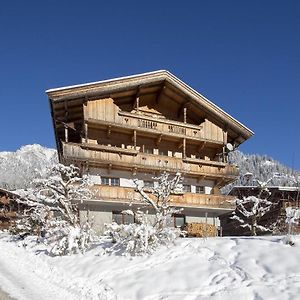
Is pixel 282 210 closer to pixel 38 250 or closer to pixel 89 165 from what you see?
pixel 89 165

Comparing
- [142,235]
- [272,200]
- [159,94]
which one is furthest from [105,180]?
[272,200]

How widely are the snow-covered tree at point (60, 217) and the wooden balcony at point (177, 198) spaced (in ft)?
6.32

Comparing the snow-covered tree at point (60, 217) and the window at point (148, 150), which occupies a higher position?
the window at point (148, 150)

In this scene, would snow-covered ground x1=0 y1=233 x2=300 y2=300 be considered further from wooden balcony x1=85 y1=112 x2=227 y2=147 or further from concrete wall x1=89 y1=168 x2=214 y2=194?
wooden balcony x1=85 y1=112 x2=227 y2=147

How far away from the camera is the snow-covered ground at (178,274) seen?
10.6m

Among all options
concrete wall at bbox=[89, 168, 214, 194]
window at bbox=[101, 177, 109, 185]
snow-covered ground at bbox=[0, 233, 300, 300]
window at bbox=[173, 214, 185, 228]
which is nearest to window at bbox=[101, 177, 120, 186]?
window at bbox=[101, 177, 109, 185]

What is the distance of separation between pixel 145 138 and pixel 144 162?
2.87 metres

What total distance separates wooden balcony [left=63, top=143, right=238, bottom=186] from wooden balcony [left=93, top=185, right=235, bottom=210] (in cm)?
179

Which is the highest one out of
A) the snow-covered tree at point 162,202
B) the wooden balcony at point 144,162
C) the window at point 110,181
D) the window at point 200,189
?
the wooden balcony at point 144,162

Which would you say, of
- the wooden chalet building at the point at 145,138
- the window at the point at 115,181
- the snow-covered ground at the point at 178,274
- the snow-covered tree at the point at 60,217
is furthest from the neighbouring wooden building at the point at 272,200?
the snow-covered ground at the point at 178,274

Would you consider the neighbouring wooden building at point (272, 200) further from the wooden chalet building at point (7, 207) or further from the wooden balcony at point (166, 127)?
the wooden chalet building at point (7, 207)

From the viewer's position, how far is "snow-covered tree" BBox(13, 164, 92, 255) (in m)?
17.6

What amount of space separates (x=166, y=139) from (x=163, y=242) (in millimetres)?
16897

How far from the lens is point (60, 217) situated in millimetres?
22234
